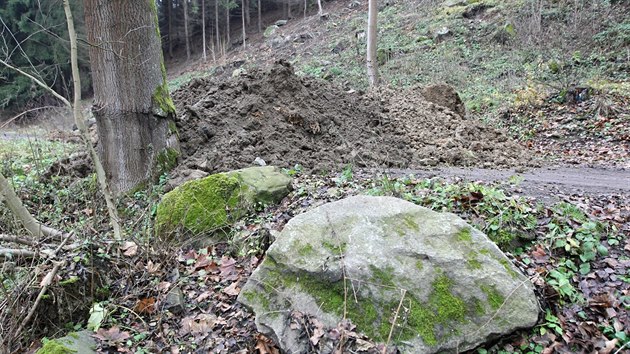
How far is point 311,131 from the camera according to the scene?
7129 millimetres

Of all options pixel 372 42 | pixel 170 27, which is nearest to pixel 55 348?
pixel 372 42

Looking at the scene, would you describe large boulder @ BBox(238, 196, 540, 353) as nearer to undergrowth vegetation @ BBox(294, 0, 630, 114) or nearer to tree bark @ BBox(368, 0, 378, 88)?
undergrowth vegetation @ BBox(294, 0, 630, 114)

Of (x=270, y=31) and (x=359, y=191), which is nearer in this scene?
(x=359, y=191)

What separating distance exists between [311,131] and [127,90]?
299 centimetres

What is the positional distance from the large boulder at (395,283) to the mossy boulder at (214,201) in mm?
1356

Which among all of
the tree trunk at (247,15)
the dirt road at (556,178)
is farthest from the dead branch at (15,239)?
the tree trunk at (247,15)

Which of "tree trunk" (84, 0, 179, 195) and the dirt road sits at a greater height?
"tree trunk" (84, 0, 179, 195)

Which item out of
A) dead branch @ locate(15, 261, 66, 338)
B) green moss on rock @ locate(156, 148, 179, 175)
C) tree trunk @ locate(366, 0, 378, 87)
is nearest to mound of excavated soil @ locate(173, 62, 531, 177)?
green moss on rock @ locate(156, 148, 179, 175)

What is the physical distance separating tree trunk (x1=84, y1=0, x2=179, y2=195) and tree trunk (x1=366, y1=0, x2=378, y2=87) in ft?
27.1

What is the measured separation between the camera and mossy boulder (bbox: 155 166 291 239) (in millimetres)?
4301

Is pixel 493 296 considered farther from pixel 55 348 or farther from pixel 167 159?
pixel 167 159

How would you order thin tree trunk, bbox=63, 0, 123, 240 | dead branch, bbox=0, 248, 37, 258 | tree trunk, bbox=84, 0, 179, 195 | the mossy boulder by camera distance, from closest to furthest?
dead branch, bbox=0, 248, 37, 258 → thin tree trunk, bbox=63, 0, 123, 240 → the mossy boulder → tree trunk, bbox=84, 0, 179, 195

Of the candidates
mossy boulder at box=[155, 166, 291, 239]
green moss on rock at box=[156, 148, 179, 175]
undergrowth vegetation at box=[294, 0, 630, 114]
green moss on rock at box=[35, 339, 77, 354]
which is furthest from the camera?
undergrowth vegetation at box=[294, 0, 630, 114]

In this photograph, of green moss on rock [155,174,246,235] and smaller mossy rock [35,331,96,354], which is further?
green moss on rock [155,174,246,235]
